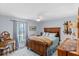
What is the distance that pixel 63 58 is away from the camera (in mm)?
1720

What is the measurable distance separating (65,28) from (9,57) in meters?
1.10

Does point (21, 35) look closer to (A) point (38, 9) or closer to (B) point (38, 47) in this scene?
(B) point (38, 47)

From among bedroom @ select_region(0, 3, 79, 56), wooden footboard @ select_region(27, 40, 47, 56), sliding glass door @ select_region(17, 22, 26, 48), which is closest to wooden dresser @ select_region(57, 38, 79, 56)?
bedroom @ select_region(0, 3, 79, 56)

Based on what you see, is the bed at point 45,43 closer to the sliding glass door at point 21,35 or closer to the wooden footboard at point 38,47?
the wooden footboard at point 38,47

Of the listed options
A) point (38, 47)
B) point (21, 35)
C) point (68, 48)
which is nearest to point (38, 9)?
point (21, 35)

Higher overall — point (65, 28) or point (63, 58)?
point (65, 28)

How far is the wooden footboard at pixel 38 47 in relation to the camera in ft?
5.53

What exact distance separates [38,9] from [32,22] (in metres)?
0.25

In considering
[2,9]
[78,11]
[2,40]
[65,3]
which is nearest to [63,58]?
[78,11]

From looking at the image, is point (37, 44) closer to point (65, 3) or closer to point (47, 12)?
point (47, 12)

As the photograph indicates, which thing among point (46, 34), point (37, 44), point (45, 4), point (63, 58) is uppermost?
point (45, 4)

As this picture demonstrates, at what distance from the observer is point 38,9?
1689 mm

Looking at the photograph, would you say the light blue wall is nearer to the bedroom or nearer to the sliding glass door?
the bedroom

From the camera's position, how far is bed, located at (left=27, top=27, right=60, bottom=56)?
167cm
